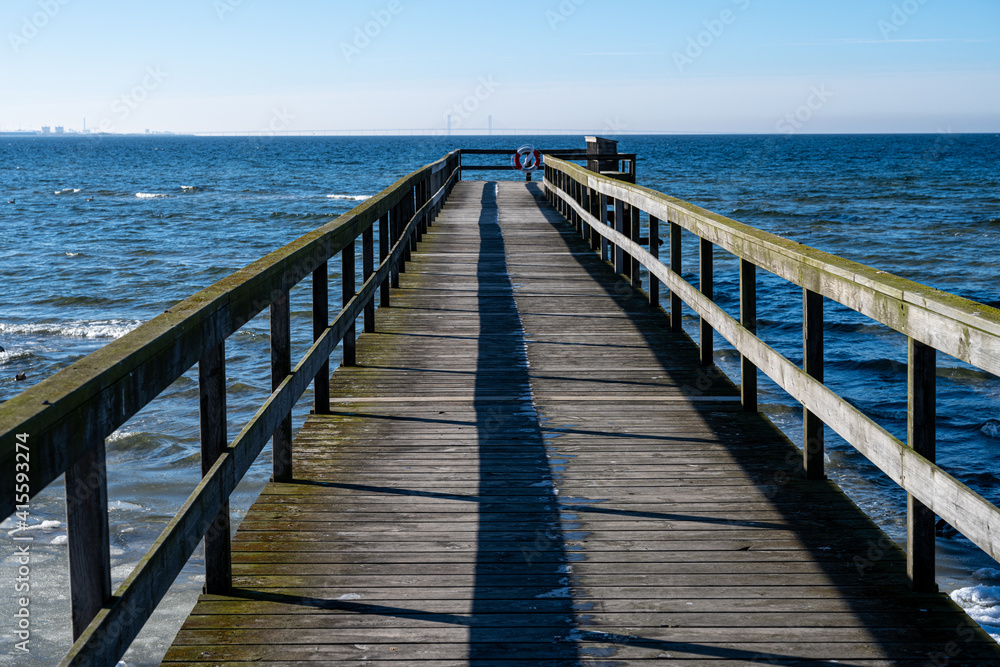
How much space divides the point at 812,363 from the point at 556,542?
134 centimetres

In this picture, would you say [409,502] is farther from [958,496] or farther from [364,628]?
[958,496]

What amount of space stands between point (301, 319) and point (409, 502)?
42.5 ft

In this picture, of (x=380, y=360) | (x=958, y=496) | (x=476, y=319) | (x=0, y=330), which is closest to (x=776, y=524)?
(x=958, y=496)

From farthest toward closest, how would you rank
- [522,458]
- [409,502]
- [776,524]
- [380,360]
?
[380,360], [522,458], [409,502], [776,524]

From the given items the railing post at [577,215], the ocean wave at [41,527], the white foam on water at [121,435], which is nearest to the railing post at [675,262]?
the ocean wave at [41,527]

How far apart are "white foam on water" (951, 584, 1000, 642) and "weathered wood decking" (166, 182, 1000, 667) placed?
207cm

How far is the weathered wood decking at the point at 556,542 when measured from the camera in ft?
9.50

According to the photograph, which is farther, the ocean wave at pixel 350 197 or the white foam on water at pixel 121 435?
the ocean wave at pixel 350 197

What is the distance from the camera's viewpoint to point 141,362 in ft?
7.66

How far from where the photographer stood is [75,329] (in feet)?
52.9

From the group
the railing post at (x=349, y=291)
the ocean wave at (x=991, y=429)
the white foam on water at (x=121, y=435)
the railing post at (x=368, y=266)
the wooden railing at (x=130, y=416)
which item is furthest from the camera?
the ocean wave at (x=991, y=429)

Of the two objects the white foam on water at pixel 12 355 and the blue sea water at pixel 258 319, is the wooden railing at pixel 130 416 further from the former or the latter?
the white foam on water at pixel 12 355

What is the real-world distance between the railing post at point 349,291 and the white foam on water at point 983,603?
4087mm

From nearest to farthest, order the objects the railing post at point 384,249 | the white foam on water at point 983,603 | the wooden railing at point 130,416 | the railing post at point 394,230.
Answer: the wooden railing at point 130,416
the white foam on water at point 983,603
the railing post at point 384,249
the railing post at point 394,230
